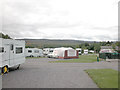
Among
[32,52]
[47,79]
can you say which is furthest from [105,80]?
[32,52]

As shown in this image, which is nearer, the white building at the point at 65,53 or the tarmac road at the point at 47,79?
the tarmac road at the point at 47,79

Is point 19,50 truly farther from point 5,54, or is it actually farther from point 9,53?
point 5,54

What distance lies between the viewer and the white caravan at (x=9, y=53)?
37.7 ft

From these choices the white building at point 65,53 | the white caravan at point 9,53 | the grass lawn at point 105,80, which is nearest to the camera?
the grass lawn at point 105,80

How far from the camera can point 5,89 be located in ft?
23.4

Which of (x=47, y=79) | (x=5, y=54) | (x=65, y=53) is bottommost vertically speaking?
(x=47, y=79)

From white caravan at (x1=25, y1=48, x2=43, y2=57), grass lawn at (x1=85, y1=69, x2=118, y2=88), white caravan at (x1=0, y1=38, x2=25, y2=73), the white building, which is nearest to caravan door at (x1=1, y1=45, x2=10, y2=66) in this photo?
white caravan at (x1=0, y1=38, x2=25, y2=73)

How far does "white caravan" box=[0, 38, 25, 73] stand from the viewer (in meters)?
11.5

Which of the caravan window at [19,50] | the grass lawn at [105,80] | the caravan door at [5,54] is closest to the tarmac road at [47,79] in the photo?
the grass lawn at [105,80]

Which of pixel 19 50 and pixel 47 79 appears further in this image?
pixel 19 50

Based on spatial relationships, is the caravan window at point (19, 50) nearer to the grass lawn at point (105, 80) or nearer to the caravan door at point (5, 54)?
the caravan door at point (5, 54)

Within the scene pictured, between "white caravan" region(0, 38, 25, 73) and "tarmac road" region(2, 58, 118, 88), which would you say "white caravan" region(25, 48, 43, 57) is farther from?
"tarmac road" region(2, 58, 118, 88)

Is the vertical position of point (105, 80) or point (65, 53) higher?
point (65, 53)

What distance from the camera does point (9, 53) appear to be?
488 inches
